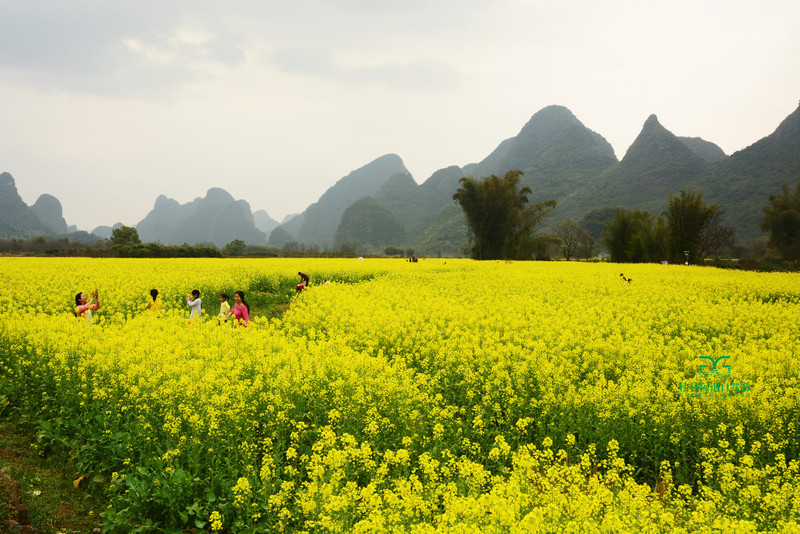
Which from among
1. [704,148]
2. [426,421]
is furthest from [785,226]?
[704,148]

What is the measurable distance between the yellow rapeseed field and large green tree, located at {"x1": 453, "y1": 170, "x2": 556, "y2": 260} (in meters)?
43.6

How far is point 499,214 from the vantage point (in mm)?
54656

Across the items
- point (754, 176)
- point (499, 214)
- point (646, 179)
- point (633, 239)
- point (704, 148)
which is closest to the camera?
point (633, 239)

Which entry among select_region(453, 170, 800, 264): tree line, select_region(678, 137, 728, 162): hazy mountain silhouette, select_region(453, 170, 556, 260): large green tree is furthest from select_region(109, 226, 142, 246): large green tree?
select_region(678, 137, 728, 162): hazy mountain silhouette

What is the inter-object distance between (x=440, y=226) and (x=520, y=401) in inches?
6030

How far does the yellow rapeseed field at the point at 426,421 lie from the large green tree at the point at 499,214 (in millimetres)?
43628

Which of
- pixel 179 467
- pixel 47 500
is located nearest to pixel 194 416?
pixel 179 467

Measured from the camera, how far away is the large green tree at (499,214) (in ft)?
177

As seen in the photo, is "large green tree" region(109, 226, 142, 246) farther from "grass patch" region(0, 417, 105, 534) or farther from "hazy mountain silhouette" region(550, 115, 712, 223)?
"hazy mountain silhouette" region(550, 115, 712, 223)

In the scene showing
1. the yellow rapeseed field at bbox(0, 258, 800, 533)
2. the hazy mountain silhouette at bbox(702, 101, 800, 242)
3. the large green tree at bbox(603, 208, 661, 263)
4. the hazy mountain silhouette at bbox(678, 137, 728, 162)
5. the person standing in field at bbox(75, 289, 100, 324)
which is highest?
the hazy mountain silhouette at bbox(678, 137, 728, 162)

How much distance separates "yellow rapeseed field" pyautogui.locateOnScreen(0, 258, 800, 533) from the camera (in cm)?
392

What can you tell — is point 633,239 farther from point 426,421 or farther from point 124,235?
point 124,235

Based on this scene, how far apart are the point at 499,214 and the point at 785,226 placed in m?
35.8

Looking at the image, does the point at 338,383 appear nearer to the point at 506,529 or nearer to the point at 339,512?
the point at 339,512
